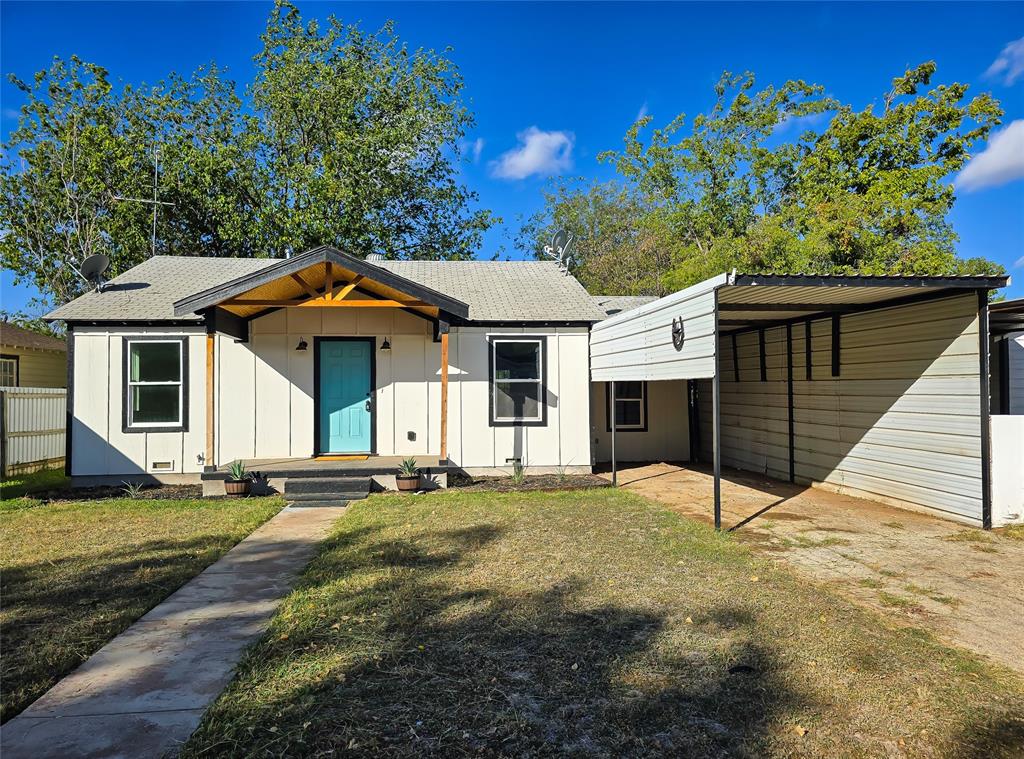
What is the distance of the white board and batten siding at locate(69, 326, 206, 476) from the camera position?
9.12 metres

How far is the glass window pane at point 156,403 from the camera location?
9.34 m

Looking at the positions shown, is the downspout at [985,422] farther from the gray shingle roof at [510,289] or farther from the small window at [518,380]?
the small window at [518,380]

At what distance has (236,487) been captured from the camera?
27.3 ft

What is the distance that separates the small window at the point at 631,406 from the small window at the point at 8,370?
44.4ft

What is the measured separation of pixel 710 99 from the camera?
2281 centimetres

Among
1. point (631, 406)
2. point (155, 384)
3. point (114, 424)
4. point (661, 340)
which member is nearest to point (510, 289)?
point (631, 406)

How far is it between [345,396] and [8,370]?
31.3 feet

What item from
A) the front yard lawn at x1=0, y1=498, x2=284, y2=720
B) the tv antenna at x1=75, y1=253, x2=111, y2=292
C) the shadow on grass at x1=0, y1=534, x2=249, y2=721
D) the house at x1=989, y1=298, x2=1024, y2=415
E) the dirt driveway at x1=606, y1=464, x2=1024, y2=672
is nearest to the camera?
the shadow on grass at x1=0, y1=534, x2=249, y2=721

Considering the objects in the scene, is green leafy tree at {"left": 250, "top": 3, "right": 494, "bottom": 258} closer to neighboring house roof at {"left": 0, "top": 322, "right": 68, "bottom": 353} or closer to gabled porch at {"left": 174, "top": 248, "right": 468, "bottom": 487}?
neighboring house roof at {"left": 0, "top": 322, "right": 68, "bottom": 353}

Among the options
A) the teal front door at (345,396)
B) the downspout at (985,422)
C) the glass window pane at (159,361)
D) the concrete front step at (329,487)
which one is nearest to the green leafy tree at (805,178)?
the downspout at (985,422)

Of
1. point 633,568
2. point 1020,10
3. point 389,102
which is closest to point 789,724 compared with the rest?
point 633,568

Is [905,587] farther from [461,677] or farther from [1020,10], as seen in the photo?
[1020,10]

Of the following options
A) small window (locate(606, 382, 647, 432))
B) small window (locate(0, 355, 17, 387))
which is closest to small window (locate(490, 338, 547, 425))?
small window (locate(606, 382, 647, 432))

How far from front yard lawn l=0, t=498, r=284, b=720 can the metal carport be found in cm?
494
